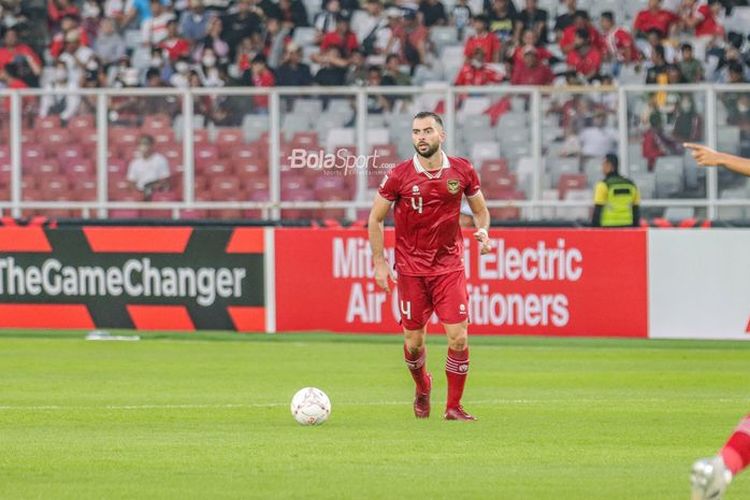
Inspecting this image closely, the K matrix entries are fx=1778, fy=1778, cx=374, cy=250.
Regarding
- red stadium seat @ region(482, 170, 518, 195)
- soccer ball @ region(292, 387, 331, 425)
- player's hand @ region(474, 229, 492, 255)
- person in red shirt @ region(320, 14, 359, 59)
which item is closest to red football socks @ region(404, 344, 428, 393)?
soccer ball @ region(292, 387, 331, 425)

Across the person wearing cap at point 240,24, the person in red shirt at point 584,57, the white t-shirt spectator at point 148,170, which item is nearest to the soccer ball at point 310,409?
the white t-shirt spectator at point 148,170

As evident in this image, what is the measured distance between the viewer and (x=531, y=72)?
27.4 m

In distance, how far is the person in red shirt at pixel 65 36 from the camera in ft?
102

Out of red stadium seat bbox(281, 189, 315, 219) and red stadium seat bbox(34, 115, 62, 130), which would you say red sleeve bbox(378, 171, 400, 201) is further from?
red stadium seat bbox(34, 115, 62, 130)

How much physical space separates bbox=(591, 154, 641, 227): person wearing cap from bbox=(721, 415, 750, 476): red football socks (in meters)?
14.5

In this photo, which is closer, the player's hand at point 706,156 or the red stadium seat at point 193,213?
the player's hand at point 706,156

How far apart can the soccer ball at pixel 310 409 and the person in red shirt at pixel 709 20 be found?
17.0 m

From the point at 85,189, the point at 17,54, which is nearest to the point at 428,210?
the point at 85,189

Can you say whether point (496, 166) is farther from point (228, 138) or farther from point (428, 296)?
point (428, 296)

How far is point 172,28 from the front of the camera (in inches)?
1212

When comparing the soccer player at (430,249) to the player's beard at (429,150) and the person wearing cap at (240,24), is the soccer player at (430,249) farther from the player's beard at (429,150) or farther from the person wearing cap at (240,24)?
the person wearing cap at (240,24)

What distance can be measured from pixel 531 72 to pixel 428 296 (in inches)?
553

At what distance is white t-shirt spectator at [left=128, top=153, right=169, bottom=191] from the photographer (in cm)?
2447

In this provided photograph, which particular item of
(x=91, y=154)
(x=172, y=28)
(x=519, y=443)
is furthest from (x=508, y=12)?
(x=519, y=443)
